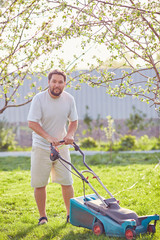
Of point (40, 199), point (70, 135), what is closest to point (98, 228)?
point (40, 199)

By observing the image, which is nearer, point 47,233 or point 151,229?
point 151,229

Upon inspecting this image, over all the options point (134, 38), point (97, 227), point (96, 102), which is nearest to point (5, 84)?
point (134, 38)

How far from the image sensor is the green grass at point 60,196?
3609 millimetres

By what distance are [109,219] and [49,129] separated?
1.14 metres

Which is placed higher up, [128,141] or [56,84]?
[56,84]

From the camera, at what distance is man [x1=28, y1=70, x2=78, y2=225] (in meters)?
3.73

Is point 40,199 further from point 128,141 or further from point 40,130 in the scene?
point 128,141

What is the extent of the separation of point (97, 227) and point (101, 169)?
4367 mm

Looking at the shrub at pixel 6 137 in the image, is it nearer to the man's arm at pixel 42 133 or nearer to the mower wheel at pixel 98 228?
the man's arm at pixel 42 133

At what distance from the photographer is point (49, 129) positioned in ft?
12.6

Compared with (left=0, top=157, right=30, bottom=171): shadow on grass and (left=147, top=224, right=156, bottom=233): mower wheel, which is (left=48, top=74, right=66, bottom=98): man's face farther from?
(left=0, top=157, right=30, bottom=171): shadow on grass

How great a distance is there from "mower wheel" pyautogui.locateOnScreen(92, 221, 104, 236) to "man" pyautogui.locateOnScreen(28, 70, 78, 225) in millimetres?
763

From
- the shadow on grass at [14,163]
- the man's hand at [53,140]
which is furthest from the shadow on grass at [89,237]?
the shadow on grass at [14,163]

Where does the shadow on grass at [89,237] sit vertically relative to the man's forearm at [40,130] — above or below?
below
